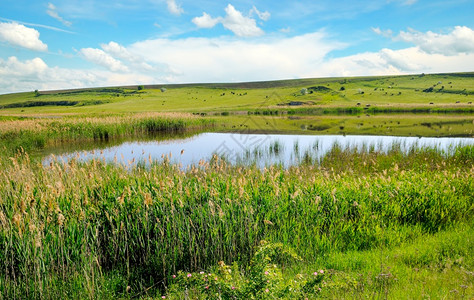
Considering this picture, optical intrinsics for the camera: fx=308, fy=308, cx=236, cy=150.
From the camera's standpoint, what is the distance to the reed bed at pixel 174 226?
5.09m

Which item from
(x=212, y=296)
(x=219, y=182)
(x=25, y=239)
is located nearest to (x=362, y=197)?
(x=219, y=182)

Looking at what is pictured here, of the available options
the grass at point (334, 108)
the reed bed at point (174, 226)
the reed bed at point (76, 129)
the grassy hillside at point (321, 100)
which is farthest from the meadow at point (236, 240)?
the grassy hillside at point (321, 100)

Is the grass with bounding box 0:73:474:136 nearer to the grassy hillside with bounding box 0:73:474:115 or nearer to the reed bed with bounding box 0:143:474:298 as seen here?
the grassy hillside with bounding box 0:73:474:115

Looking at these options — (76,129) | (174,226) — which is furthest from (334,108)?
(174,226)

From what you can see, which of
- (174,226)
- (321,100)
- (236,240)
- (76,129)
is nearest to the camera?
(174,226)

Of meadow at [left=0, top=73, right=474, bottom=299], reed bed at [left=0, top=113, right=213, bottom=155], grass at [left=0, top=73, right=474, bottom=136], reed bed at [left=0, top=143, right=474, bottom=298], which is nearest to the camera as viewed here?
meadow at [left=0, top=73, right=474, bottom=299]

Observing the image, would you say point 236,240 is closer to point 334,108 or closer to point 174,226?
point 174,226

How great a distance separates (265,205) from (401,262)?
9.04 feet

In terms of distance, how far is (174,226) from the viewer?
5754 mm

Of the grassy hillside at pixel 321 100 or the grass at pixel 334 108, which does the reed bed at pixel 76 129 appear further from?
the grassy hillside at pixel 321 100

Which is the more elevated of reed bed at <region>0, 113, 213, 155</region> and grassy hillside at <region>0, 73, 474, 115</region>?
grassy hillside at <region>0, 73, 474, 115</region>

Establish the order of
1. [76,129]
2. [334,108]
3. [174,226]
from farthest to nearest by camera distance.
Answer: [334,108] → [76,129] → [174,226]

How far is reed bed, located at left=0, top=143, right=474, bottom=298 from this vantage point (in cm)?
509

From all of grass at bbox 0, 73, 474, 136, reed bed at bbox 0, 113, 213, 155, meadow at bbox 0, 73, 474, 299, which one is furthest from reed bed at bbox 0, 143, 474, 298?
grass at bbox 0, 73, 474, 136
